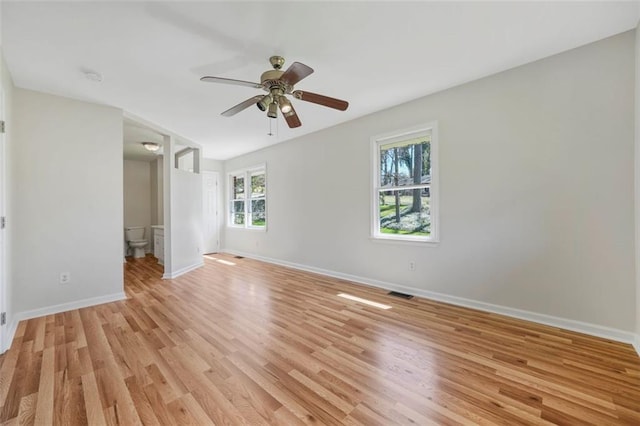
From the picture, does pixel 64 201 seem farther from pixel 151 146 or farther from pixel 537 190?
pixel 537 190

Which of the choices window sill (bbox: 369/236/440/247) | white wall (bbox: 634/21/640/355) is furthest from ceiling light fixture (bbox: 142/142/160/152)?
white wall (bbox: 634/21/640/355)

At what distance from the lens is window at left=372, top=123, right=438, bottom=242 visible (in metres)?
3.38

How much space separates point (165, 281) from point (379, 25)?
4.60 m

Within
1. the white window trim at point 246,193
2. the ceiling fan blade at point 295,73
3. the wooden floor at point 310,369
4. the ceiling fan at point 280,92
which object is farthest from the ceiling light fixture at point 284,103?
the white window trim at point 246,193

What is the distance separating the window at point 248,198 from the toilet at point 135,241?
213 cm

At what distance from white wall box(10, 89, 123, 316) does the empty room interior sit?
19mm

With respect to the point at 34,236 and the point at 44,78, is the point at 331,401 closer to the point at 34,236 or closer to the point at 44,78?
the point at 34,236

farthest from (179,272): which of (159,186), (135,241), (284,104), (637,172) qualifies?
(637,172)

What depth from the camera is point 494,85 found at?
2.86m

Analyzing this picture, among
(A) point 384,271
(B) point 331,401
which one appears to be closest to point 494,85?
(A) point 384,271

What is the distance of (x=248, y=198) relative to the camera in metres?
6.53

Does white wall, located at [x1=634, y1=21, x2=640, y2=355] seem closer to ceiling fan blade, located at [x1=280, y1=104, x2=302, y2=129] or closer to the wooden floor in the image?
the wooden floor

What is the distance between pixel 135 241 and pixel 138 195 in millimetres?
1267

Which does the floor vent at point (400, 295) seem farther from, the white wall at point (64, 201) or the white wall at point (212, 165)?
the white wall at point (212, 165)
